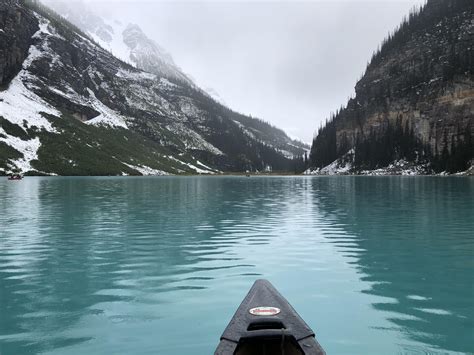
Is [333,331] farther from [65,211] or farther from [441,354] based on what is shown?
[65,211]

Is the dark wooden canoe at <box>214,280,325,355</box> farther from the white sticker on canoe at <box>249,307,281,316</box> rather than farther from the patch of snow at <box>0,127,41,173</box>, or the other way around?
the patch of snow at <box>0,127,41,173</box>

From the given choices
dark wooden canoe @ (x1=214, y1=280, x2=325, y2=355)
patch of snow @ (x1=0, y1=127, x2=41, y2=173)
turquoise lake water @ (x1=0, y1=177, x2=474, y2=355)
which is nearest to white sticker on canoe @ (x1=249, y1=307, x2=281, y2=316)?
dark wooden canoe @ (x1=214, y1=280, x2=325, y2=355)

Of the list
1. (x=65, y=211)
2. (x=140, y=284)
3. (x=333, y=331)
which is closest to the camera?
(x=333, y=331)

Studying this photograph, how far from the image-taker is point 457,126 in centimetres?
18888

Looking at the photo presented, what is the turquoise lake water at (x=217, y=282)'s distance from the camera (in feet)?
35.7

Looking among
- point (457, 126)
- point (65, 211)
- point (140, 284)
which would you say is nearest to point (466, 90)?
point (457, 126)

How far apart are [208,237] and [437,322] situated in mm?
16669

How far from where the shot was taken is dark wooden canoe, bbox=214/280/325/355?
799 centimetres

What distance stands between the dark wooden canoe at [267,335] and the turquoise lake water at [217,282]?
6.18ft

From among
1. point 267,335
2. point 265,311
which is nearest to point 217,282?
point 265,311

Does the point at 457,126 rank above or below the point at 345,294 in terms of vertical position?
above

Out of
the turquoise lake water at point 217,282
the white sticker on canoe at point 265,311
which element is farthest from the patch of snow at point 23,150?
the white sticker on canoe at point 265,311

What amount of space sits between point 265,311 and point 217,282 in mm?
6921

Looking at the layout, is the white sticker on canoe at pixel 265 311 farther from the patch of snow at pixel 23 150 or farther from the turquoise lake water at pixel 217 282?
the patch of snow at pixel 23 150
